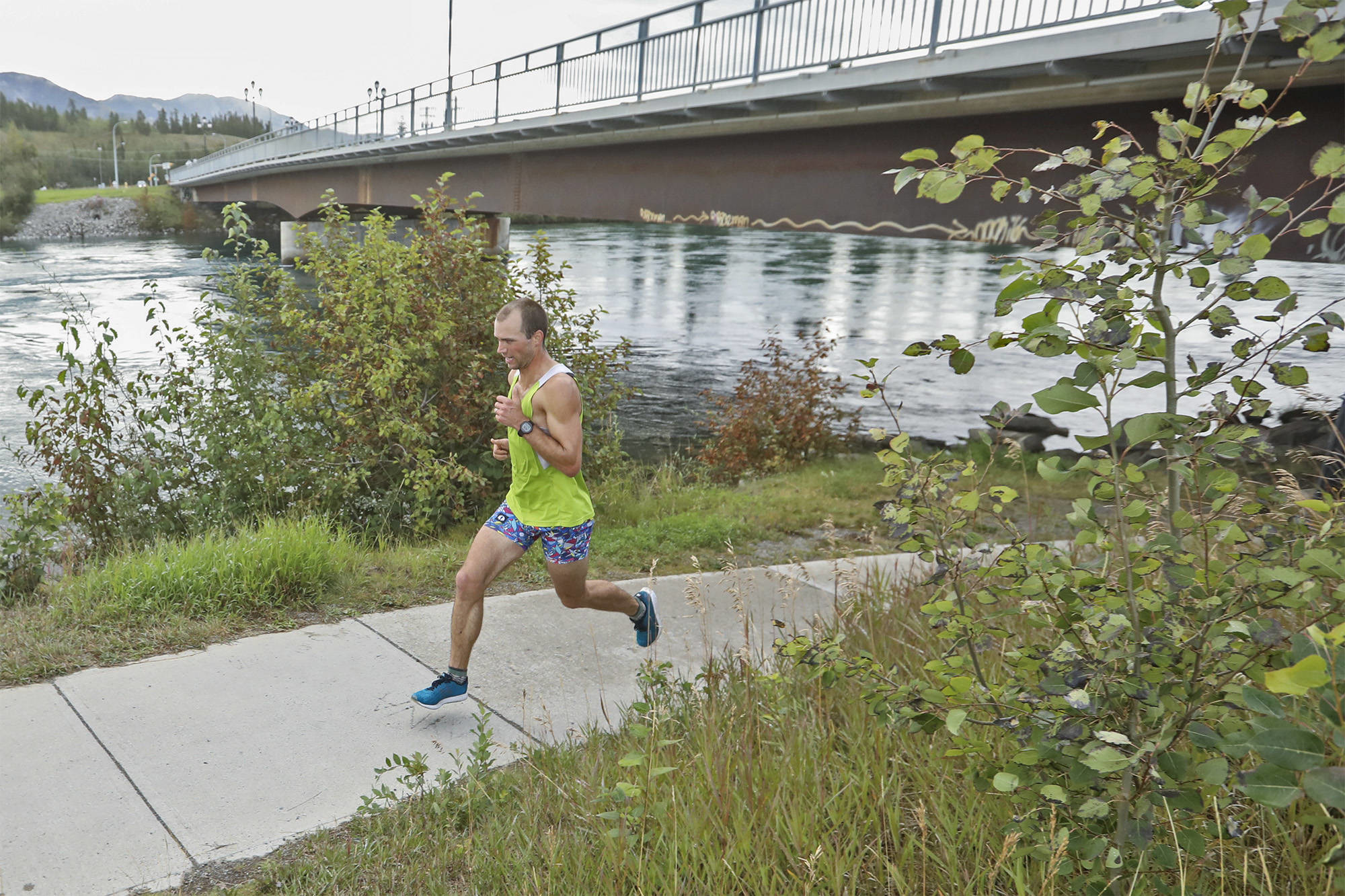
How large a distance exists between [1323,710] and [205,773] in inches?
150

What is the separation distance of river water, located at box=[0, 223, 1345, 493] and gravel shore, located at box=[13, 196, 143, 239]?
839 centimetres

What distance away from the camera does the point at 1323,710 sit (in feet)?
5.43

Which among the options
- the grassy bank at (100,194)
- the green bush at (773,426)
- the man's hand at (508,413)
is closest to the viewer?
the man's hand at (508,413)

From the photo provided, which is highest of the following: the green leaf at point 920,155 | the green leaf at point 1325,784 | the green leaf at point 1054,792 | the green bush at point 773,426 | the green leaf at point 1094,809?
the green leaf at point 920,155

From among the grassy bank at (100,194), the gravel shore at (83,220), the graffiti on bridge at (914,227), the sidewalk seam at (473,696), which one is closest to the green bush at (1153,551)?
the sidewalk seam at (473,696)

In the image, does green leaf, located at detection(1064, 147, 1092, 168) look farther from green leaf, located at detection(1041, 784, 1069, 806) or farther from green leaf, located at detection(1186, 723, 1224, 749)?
green leaf, located at detection(1041, 784, 1069, 806)

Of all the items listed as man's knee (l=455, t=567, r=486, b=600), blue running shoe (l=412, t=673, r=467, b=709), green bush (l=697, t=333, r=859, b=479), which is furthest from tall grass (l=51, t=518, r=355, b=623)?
green bush (l=697, t=333, r=859, b=479)

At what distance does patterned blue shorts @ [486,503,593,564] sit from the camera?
4.67 meters

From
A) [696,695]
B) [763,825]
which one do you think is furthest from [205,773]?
[763,825]

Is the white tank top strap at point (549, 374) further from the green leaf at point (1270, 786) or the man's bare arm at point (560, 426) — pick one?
the green leaf at point (1270, 786)

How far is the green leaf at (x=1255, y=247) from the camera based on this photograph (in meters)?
2.03

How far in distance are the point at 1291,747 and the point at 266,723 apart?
3982 millimetres

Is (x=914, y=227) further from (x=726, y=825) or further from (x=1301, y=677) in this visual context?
(x=1301, y=677)

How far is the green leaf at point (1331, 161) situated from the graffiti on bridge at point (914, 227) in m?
6.67
